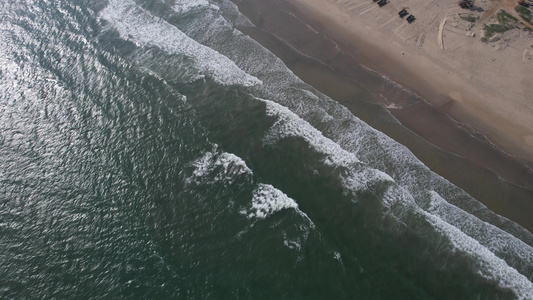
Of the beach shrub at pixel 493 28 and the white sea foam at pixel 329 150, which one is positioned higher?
the beach shrub at pixel 493 28

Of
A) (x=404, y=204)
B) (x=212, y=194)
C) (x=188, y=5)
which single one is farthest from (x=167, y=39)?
(x=404, y=204)

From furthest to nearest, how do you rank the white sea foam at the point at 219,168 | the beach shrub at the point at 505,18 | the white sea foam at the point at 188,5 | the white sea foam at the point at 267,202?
the white sea foam at the point at 188,5, the beach shrub at the point at 505,18, the white sea foam at the point at 219,168, the white sea foam at the point at 267,202

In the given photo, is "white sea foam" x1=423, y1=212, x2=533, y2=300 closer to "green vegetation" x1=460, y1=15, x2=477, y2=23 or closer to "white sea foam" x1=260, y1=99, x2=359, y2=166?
"white sea foam" x1=260, y1=99, x2=359, y2=166

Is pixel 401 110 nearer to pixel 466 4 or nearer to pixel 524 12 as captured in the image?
pixel 466 4

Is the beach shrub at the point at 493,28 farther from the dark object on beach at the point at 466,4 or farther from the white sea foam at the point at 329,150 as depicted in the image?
the white sea foam at the point at 329,150

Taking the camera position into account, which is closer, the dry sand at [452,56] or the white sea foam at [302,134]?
the white sea foam at [302,134]

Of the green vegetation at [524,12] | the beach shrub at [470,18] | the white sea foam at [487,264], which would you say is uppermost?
the green vegetation at [524,12]

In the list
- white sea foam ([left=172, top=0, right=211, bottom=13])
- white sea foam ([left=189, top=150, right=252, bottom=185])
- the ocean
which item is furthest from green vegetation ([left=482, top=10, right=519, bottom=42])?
white sea foam ([left=172, top=0, right=211, bottom=13])

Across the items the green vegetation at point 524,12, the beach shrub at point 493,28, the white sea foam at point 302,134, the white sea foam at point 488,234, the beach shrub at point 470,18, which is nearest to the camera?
the white sea foam at point 488,234

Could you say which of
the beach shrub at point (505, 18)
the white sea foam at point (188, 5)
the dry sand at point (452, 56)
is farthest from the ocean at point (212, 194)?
the beach shrub at point (505, 18)
